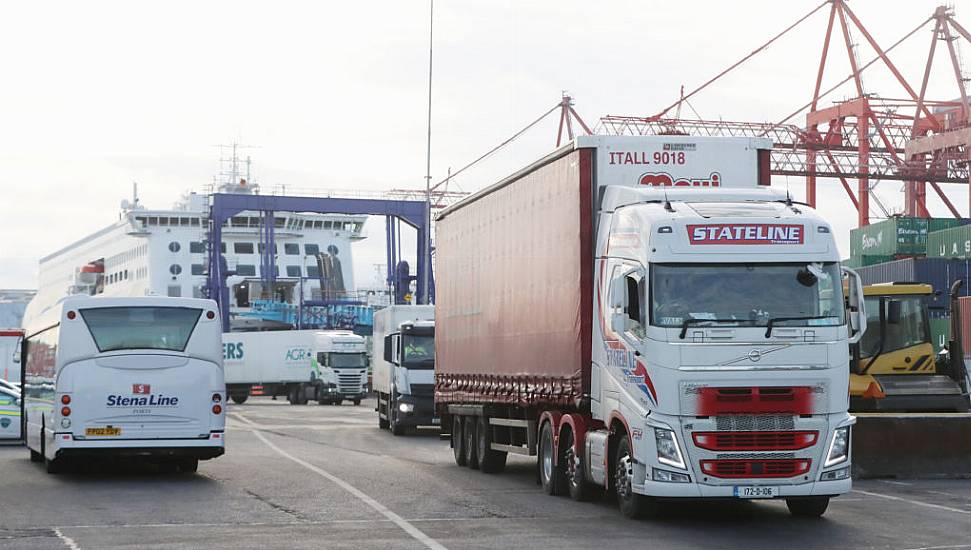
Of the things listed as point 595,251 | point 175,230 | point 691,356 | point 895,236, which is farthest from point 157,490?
point 175,230

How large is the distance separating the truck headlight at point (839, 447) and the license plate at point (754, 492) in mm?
557

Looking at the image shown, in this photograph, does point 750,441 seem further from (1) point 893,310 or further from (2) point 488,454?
(1) point 893,310

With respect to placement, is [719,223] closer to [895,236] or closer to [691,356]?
[691,356]

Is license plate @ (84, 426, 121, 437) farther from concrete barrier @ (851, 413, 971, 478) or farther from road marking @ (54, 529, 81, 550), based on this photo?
concrete barrier @ (851, 413, 971, 478)

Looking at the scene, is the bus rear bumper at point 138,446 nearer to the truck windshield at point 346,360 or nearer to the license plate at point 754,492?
the license plate at point 754,492

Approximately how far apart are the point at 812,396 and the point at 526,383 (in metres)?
4.77

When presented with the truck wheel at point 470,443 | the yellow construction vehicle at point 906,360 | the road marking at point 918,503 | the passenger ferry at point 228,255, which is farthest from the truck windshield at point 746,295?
the passenger ferry at point 228,255

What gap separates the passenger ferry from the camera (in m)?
73.4

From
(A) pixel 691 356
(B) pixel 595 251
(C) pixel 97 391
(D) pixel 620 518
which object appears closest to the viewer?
(A) pixel 691 356

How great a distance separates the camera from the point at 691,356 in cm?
1319

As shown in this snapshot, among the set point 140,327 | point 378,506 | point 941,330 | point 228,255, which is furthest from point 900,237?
point 378,506

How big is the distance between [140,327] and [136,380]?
0.77m

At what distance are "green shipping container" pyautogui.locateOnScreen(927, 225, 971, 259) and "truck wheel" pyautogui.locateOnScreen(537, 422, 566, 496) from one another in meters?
42.9

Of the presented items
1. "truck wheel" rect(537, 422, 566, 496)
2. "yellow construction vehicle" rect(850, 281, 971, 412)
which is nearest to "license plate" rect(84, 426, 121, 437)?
"truck wheel" rect(537, 422, 566, 496)
